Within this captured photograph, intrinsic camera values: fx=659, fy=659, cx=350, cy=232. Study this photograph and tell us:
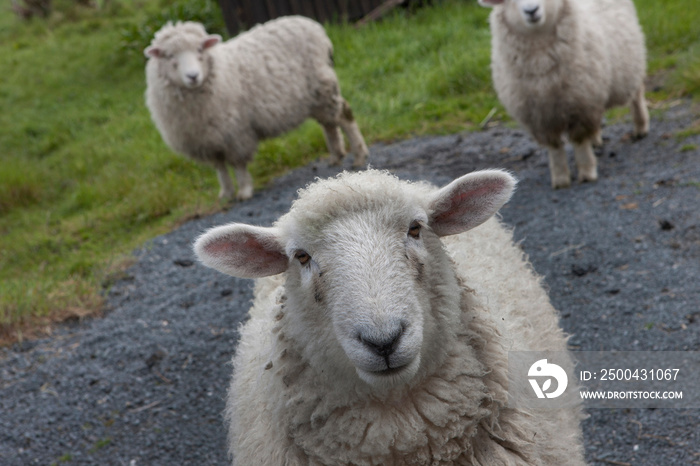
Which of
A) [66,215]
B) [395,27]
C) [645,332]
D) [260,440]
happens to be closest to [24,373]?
[260,440]

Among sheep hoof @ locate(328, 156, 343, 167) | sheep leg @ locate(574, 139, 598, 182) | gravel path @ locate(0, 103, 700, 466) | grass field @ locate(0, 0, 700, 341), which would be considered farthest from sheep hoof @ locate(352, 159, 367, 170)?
sheep leg @ locate(574, 139, 598, 182)

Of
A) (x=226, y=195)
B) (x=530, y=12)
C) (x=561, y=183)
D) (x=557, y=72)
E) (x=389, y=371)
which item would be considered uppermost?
(x=389, y=371)

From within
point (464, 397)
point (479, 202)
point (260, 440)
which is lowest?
point (260, 440)

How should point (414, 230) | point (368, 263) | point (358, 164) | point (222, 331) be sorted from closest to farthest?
point (368, 263)
point (414, 230)
point (222, 331)
point (358, 164)

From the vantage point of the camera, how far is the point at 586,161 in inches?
219

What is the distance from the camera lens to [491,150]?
6875 millimetres

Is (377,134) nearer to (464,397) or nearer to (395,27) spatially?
(395,27)

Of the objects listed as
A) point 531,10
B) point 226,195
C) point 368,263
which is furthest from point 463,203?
point 226,195

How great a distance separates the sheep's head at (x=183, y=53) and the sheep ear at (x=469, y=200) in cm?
490

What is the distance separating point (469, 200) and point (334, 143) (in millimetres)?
5530

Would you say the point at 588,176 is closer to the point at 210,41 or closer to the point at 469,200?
the point at 469,200

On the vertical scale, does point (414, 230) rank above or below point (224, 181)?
above

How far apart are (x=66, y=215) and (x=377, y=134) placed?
3.82m

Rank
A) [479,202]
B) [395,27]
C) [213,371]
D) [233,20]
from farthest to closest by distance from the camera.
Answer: [233,20] → [395,27] → [213,371] → [479,202]
